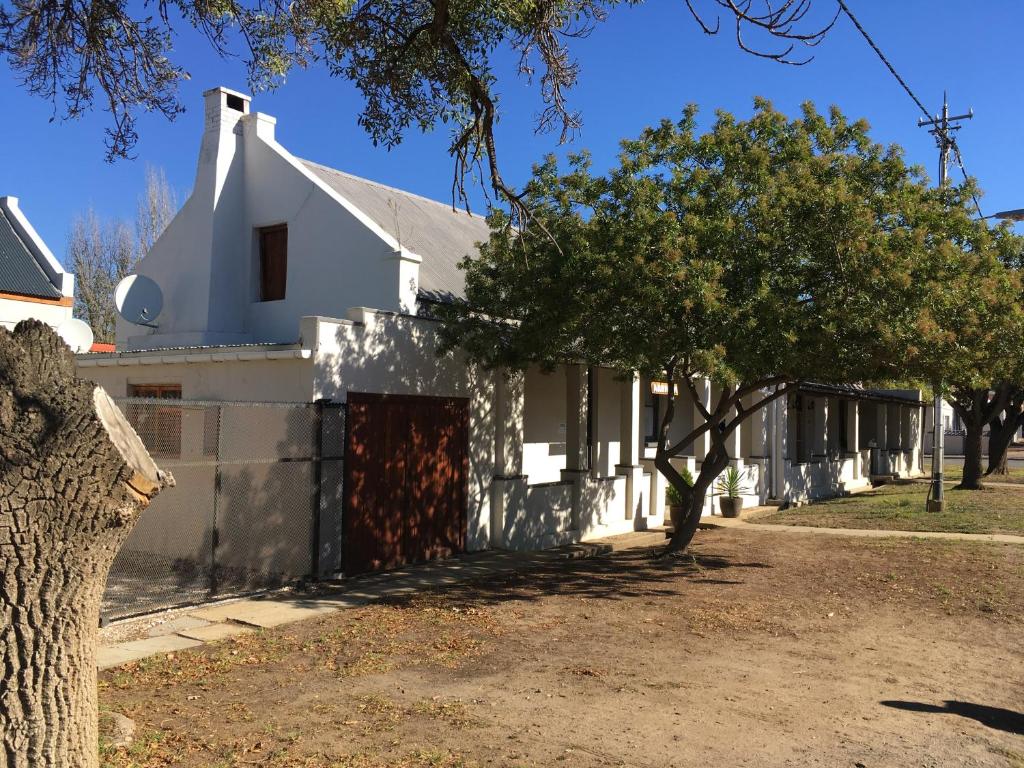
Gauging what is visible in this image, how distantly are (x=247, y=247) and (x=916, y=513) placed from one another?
15.0 m

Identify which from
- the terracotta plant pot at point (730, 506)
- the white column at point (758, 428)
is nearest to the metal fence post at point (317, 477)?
the terracotta plant pot at point (730, 506)

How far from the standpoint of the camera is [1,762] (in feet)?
12.1

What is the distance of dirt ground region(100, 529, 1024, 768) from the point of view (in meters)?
5.66

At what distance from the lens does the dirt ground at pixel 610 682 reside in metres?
5.66

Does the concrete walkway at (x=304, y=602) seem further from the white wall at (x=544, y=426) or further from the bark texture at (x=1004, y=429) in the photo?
the bark texture at (x=1004, y=429)

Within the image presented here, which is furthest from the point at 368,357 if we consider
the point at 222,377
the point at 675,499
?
the point at 675,499

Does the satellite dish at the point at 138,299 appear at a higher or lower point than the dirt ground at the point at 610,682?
higher

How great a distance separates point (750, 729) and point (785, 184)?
7409 mm

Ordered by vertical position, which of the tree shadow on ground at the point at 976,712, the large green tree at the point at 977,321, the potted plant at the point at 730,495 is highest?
the large green tree at the point at 977,321

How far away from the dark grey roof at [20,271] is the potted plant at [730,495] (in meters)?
17.2

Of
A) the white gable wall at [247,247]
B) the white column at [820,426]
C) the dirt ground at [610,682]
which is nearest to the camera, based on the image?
the dirt ground at [610,682]

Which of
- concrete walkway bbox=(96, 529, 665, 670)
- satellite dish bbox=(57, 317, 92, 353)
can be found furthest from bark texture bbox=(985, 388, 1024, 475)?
satellite dish bbox=(57, 317, 92, 353)

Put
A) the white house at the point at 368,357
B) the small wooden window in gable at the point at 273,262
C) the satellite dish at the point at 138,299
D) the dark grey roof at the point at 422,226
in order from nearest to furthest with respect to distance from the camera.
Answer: the white house at the point at 368,357
the dark grey roof at the point at 422,226
the satellite dish at the point at 138,299
the small wooden window in gable at the point at 273,262

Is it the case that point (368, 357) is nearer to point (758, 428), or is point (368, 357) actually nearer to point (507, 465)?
point (507, 465)
